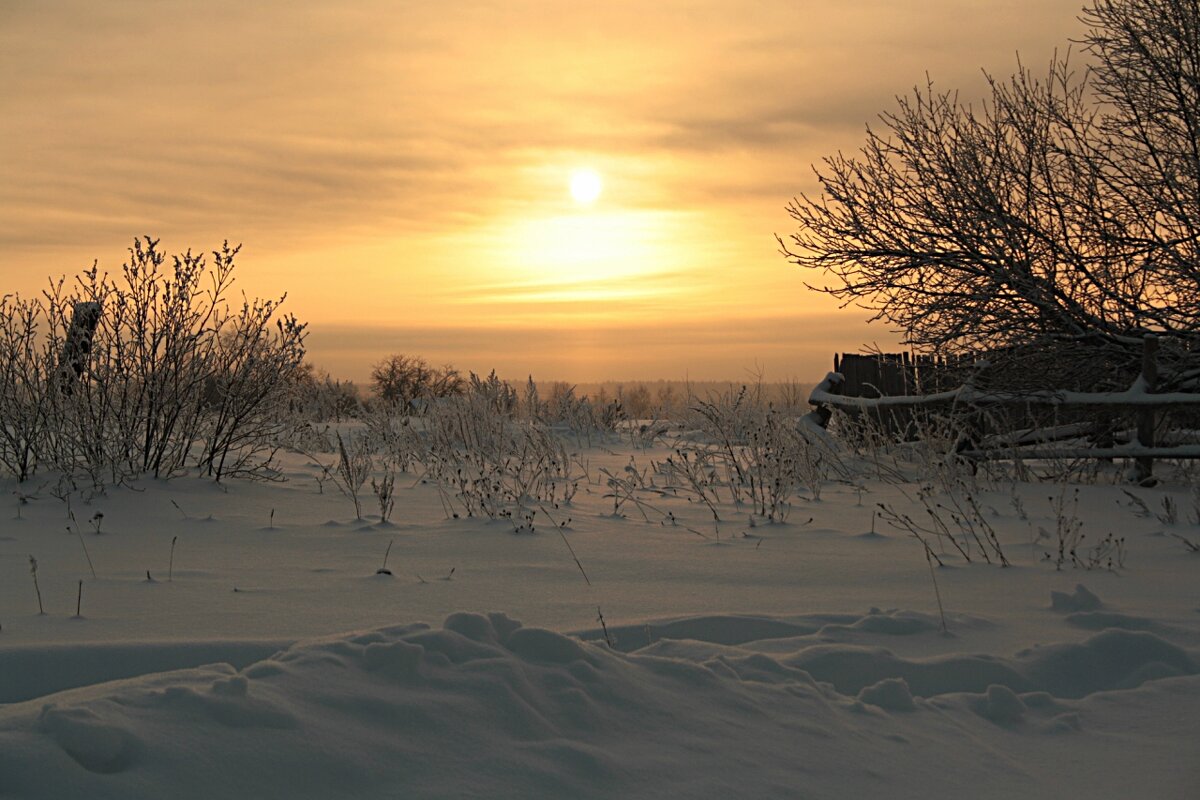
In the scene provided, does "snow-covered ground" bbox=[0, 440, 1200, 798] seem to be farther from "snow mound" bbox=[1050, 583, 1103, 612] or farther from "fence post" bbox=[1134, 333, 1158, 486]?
"fence post" bbox=[1134, 333, 1158, 486]

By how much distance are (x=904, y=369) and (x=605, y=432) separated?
15.8 ft

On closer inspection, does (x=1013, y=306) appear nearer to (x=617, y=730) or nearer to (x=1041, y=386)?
(x=1041, y=386)

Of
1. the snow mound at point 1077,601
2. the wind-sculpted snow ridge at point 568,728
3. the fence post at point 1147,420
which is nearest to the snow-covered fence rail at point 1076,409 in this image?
the fence post at point 1147,420

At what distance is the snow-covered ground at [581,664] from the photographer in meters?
1.92

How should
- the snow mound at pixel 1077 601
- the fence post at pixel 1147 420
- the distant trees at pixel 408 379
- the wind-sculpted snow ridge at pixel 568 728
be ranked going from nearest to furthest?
the wind-sculpted snow ridge at pixel 568 728 < the snow mound at pixel 1077 601 < the fence post at pixel 1147 420 < the distant trees at pixel 408 379

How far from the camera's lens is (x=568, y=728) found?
2.17 m

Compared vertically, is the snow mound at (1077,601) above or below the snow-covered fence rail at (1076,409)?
below

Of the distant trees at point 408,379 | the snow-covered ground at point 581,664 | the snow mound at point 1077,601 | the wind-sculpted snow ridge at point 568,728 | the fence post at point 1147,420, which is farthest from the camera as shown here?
the distant trees at point 408,379

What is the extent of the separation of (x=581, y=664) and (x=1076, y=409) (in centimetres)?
900

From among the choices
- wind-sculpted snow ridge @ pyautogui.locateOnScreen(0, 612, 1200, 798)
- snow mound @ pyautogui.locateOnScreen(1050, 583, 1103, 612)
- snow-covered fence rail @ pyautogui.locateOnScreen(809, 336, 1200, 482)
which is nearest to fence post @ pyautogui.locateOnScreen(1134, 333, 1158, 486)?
snow-covered fence rail @ pyautogui.locateOnScreen(809, 336, 1200, 482)

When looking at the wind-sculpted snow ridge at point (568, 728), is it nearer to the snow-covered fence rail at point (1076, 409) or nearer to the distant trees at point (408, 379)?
the snow-covered fence rail at point (1076, 409)

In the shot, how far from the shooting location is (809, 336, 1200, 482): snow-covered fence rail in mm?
7922

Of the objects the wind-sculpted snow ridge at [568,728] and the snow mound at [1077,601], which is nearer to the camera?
the wind-sculpted snow ridge at [568,728]

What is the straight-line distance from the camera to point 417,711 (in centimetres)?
211
